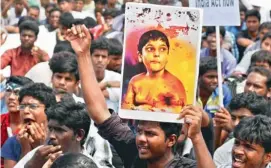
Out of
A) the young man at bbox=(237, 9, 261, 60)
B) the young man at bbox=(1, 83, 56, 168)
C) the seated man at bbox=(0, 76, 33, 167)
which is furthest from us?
the young man at bbox=(237, 9, 261, 60)

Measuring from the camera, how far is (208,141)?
7477 mm

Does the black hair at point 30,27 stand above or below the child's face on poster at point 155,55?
above

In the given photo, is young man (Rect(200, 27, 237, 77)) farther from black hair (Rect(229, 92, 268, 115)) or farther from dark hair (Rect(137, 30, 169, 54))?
dark hair (Rect(137, 30, 169, 54))

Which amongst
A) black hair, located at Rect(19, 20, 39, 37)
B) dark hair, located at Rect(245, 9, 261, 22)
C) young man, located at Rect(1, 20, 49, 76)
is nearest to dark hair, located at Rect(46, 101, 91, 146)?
young man, located at Rect(1, 20, 49, 76)

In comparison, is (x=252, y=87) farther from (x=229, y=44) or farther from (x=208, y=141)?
(x=229, y=44)

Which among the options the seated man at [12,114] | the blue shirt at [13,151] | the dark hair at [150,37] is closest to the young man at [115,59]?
the seated man at [12,114]

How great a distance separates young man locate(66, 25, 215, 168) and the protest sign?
4.21 feet

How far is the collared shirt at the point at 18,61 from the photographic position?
39.0 feet

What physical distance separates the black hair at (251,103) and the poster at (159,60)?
4.57 feet

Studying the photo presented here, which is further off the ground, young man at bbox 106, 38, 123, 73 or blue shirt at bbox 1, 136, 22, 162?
young man at bbox 106, 38, 123, 73

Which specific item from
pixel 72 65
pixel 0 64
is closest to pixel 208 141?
pixel 72 65

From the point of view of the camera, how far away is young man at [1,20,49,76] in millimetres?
11793

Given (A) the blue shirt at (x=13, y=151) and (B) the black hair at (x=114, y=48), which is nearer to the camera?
(A) the blue shirt at (x=13, y=151)

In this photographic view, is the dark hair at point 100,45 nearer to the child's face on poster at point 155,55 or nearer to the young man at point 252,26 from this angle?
the child's face on poster at point 155,55
